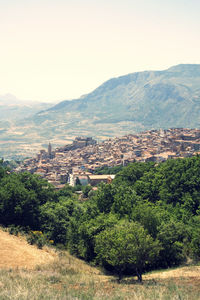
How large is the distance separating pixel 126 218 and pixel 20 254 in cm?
947

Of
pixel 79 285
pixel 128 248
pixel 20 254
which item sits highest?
pixel 128 248

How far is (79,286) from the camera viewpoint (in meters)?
18.3

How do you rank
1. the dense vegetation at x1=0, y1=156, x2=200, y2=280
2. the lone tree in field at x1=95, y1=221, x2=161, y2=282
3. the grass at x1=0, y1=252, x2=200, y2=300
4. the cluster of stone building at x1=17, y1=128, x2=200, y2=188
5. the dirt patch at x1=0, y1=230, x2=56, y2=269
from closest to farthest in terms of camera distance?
the grass at x1=0, y1=252, x2=200, y2=300, the lone tree in field at x1=95, y1=221, x2=161, y2=282, the dense vegetation at x1=0, y1=156, x2=200, y2=280, the dirt patch at x1=0, y1=230, x2=56, y2=269, the cluster of stone building at x1=17, y1=128, x2=200, y2=188

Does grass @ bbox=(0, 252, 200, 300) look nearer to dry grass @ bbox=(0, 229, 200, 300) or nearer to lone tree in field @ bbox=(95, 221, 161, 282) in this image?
dry grass @ bbox=(0, 229, 200, 300)

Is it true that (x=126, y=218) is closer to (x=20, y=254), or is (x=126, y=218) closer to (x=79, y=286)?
(x=20, y=254)

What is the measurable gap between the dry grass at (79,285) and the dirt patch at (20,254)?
0.23ft

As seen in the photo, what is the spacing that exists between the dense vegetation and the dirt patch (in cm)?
365

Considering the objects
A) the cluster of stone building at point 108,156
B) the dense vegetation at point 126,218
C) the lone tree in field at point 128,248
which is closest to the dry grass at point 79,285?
the lone tree in field at point 128,248

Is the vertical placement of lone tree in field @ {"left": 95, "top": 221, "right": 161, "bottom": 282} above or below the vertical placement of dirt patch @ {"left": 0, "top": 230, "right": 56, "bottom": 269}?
above

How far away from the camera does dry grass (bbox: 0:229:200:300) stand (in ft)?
52.2

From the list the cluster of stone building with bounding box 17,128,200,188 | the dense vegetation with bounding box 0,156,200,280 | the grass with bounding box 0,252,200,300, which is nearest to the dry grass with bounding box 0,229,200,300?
the grass with bounding box 0,252,200,300

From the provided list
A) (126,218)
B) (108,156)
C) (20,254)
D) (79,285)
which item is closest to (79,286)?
(79,285)

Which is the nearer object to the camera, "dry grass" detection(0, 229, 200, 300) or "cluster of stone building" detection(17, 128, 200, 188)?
"dry grass" detection(0, 229, 200, 300)

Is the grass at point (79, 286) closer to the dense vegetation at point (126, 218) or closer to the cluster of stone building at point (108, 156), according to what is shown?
the dense vegetation at point (126, 218)
